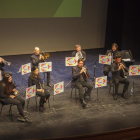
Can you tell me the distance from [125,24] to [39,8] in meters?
3.44

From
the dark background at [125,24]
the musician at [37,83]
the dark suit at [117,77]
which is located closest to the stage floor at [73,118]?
the musician at [37,83]

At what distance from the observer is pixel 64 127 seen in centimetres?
575

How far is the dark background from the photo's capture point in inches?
432

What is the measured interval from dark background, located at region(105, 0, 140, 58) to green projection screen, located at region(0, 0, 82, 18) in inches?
64.6

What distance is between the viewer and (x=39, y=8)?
1059 cm

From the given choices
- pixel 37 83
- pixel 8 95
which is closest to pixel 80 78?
pixel 37 83

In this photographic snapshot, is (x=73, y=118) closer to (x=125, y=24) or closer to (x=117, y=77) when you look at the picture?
(x=117, y=77)

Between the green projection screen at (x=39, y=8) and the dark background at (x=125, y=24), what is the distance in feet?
5.38

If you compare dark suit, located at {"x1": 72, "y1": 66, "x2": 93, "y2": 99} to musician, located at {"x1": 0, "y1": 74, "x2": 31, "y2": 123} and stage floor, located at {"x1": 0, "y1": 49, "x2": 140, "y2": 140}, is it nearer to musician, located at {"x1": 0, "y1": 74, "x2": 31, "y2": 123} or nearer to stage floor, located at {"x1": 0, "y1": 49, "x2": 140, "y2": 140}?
stage floor, located at {"x1": 0, "y1": 49, "x2": 140, "y2": 140}

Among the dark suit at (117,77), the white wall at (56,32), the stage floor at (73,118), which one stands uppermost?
the white wall at (56,32)

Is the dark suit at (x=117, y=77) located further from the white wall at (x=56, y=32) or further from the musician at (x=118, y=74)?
the white wall at (x=56, y=32)

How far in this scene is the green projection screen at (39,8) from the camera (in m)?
10.2

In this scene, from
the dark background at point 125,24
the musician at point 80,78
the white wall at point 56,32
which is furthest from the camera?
the dark background at point 125,24

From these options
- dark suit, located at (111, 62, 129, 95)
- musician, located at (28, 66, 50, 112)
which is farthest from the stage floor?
dark suit, located at (111, 62, 129, 95)
